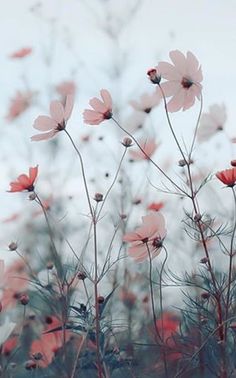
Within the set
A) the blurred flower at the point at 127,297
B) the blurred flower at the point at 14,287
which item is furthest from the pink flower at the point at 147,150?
the blurred flower at the point at 127,297

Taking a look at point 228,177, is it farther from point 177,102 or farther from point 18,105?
point 18,105

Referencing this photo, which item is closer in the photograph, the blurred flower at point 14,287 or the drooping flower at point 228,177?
→ the drooping flower at point 228,177

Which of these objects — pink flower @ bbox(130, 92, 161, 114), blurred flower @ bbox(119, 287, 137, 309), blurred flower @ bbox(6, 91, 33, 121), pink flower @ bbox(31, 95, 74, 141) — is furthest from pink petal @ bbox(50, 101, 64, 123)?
blurred flower @ bbox(6, 91, 33, 121)

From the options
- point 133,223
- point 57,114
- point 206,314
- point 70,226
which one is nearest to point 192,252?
point 133,223

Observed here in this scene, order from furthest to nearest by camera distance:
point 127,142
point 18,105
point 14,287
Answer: point 18,105 → point 14,287 → point 127,142

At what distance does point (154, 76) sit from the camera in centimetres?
97

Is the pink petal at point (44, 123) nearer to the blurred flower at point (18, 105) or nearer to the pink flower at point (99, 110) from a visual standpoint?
the pink flower at point (99, 110)

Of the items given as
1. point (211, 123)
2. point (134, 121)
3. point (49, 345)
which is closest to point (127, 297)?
point (49, 345)

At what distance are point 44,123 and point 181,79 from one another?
0.67 feet

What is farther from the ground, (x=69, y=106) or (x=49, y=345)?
(x=69, y=106)

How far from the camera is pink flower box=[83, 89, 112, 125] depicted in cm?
101

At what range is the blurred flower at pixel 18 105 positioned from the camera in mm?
2205

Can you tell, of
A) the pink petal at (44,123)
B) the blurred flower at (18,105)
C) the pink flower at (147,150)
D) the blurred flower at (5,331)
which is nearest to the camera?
the blurred flower at (5,331)

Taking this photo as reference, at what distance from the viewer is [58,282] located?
1017mm
